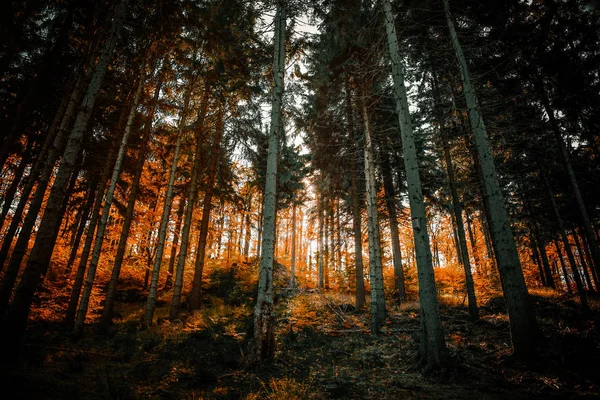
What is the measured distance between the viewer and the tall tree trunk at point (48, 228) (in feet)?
16.3

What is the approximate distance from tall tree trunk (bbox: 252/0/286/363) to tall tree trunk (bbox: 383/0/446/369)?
3.55 m

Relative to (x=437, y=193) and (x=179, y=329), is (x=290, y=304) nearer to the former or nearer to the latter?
(x=179, y=329)

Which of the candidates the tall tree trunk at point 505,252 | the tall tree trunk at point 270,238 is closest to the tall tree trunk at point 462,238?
the tall tree trunk at point 505,252

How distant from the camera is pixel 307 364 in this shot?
20.1 feet

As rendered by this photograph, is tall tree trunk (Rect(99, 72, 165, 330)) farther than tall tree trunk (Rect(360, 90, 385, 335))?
Yes

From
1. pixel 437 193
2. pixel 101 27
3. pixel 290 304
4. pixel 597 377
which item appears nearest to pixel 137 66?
pixel 101 27

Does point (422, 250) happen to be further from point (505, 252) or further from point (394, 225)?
point (394, 225)

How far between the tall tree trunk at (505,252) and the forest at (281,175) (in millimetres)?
51

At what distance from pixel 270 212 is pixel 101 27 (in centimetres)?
929

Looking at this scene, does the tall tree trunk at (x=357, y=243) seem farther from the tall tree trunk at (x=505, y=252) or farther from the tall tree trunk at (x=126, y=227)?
the tall tree trunk at (x=126, y=227)

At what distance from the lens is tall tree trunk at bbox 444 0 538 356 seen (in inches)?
227

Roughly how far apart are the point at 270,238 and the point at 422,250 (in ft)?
12.7

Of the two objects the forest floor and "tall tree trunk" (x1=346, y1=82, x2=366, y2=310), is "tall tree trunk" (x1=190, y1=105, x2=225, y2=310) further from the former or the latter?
"tall tree trunk" (x1=346, y1=82, x2=366, y2=310)

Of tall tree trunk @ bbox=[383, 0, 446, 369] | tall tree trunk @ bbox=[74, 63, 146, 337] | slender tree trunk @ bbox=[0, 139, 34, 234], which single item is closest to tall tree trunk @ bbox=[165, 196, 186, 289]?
tall tree trunk @ bbox=[74, 63, 146, 337]
